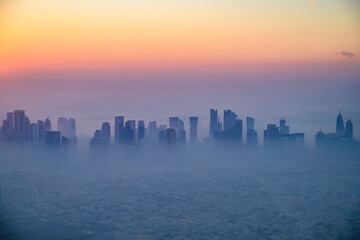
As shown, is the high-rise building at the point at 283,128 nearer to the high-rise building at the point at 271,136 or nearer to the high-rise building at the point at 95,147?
the high-rise building at the point at 271,136

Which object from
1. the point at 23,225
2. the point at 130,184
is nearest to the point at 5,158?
the point at 130,184

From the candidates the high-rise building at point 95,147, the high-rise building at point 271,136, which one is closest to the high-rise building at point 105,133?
the high-rise building at point 95,147

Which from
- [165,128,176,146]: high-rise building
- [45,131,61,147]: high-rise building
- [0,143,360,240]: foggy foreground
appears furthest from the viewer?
[165,128,176,146]: high-rise building

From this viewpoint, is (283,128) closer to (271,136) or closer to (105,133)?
(271,136)

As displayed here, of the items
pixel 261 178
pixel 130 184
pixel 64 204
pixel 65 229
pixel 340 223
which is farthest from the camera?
pixel 261 178

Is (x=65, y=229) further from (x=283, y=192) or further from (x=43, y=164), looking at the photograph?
(x=43, y=164)

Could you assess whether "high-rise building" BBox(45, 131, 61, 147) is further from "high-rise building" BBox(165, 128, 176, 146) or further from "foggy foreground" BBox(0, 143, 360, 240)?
"high-rise building" BBox(165, 128, 176, 146)

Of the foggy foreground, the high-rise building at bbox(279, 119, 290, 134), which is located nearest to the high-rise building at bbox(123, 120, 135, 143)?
the foggy foreground

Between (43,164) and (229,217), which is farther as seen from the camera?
(43,164)
